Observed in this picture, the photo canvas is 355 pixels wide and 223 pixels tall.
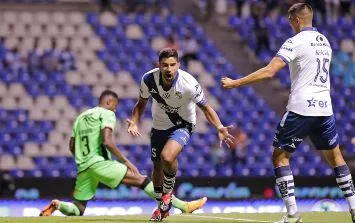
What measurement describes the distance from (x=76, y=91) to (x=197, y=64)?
3535 millimetres

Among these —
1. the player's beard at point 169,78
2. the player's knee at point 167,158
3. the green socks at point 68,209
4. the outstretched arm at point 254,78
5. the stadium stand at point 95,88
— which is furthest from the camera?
the stadium stand at point 95,88

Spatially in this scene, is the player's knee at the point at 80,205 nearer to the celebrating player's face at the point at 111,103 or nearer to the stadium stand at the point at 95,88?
the celebrating player's face at the point at 111,103

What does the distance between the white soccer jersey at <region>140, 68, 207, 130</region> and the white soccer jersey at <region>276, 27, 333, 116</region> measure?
1.54 m

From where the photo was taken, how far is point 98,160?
14.7m

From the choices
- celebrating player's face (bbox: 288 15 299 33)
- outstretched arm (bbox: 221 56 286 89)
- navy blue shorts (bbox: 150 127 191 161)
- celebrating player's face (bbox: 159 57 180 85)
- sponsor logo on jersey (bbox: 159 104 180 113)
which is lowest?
navy blue shorts (bbox: 150 127 191 161)

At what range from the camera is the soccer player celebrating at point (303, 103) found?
34.3 ft

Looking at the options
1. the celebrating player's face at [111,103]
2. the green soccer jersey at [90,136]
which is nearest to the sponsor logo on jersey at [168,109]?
the green soccer jersey at [90,136]

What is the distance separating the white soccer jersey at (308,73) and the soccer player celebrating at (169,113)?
1085mm

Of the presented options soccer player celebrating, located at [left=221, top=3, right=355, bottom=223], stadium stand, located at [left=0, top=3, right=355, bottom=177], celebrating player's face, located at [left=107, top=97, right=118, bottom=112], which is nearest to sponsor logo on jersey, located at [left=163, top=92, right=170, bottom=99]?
soccer player celebrating, located at [left=221, top=3, right=355, bottom=223]

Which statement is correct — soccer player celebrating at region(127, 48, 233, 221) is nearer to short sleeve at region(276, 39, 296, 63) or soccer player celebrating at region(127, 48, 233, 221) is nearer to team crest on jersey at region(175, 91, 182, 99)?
team crest on jersey at region(175, 91, 182, 99)

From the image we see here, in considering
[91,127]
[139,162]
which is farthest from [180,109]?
[139,162]

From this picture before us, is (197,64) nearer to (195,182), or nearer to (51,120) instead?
(51,120)

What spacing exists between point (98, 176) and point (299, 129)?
5.02 metres

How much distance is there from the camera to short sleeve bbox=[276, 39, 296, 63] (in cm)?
1033
